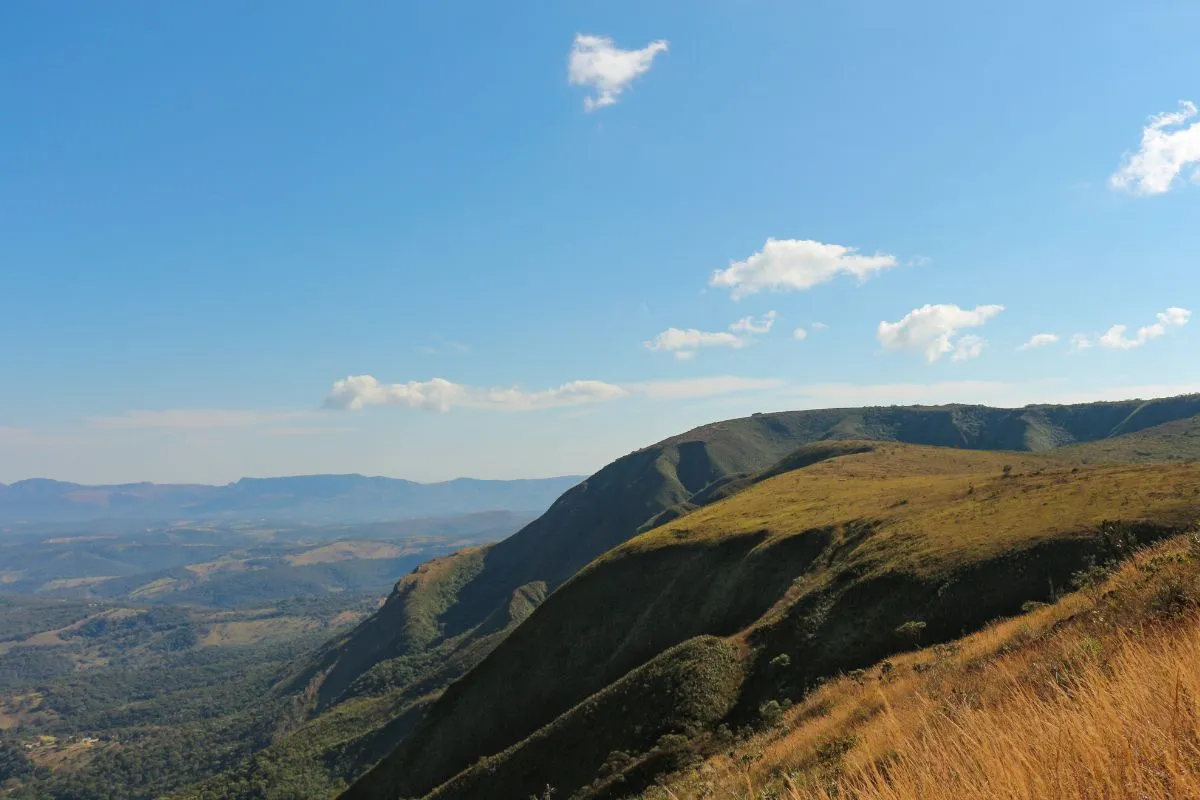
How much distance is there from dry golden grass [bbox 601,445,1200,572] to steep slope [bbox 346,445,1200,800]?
0.76 ft

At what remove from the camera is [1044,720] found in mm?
6387

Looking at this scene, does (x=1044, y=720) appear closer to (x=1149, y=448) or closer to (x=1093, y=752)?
(x=1093, y=752)

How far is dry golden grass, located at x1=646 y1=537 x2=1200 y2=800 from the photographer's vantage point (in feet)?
16.6

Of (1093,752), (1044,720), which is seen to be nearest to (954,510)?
(1044,720)

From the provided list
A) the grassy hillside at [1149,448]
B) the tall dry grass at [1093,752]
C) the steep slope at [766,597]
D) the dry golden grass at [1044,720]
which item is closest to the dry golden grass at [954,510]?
the steep slope at [766,597]

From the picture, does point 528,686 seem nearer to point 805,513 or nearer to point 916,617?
point 805,513

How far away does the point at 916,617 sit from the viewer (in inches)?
1481

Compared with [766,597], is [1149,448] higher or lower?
higher

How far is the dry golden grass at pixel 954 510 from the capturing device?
41.1 m

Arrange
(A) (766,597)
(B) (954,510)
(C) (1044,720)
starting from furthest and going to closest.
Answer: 1. (A) (766,597)
2. (B) (954,510)
3. (C) (1044,720)

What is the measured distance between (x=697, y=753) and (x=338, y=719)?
167673 mm

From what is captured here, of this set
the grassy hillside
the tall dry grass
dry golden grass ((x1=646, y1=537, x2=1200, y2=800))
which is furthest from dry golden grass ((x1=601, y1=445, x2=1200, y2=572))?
the grassy hillside

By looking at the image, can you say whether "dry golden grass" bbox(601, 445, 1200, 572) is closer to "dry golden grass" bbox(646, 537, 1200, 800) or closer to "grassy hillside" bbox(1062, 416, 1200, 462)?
"dry golden grass" bbox(646, 537, 1200, 800)

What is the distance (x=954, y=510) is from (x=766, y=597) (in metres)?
19.0
